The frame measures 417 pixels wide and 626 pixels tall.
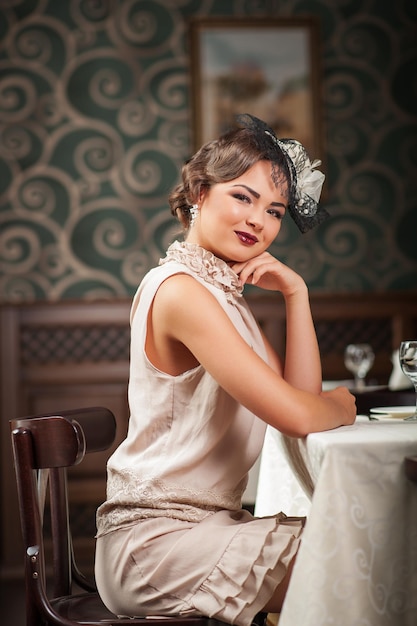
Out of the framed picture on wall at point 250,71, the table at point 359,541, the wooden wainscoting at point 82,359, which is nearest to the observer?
the table at point 359,541

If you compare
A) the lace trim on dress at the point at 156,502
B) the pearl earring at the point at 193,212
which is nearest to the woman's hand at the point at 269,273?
the pearl earring at the point at 193,212

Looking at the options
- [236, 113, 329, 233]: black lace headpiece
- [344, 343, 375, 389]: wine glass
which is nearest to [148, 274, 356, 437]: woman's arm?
[236, 113, 329, 233]: black lace headpiece

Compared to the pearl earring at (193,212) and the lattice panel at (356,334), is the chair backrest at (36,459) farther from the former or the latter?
the lattice panel at (356,334)

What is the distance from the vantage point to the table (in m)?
1.36

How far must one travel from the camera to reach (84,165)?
4781 mm

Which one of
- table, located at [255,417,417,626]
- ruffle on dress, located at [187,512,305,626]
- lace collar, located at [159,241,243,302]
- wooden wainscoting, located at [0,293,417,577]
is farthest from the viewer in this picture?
wooden wainscoting, located at [0,293,417,577]

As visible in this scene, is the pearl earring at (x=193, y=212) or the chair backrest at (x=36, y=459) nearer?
the chair backrest at (x=36, y=459)

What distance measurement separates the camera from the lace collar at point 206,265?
1.77 meters

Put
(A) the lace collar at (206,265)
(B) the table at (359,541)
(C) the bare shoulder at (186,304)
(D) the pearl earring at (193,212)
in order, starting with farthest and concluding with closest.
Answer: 1. (D) the pearl earring at (193,212)
2. (A) the lace collar at (206,265)
3. (C) the bare shoulder at (186,304)
4. (B) the table at (359,541)

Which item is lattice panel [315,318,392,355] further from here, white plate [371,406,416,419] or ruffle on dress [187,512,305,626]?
ruffle on dress [187,512,305,626]

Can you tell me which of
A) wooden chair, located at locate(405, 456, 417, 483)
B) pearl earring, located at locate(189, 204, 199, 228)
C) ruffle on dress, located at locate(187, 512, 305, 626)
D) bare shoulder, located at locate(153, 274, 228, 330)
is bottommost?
ruffle on dress, located at locate(187, 512, 305, 626)

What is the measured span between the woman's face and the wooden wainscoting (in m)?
2.90

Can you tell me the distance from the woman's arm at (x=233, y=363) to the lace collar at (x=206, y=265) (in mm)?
126

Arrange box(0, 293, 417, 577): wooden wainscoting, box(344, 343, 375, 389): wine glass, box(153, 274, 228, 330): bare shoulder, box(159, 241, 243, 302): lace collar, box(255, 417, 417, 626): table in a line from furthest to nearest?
box(0, 293, 417, 577): wooden wainscoting
box(344, 343, 375, 389): wine glass
box(159, 241, 243, 302): lace collar
box(153, 274, 228, 330): bare shoulder
box(255, 417, 417, 626): table
